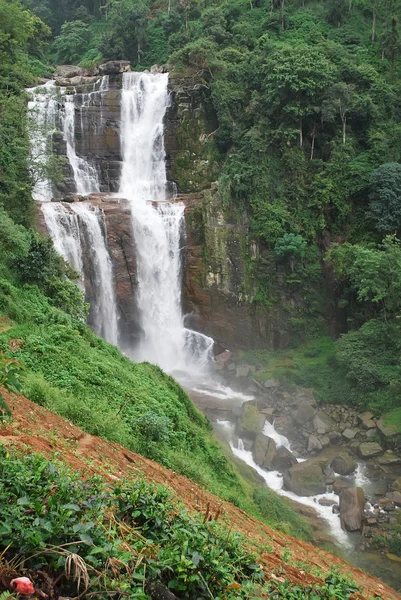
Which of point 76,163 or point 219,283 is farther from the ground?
point 76,163

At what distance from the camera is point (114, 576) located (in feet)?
9.61

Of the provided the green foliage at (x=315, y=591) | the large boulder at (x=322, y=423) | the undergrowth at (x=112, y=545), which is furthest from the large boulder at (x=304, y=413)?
the undergrowth at (x=112, y=545)

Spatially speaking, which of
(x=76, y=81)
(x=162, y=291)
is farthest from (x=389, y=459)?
(x=76, y=81)

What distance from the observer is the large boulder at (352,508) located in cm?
1302

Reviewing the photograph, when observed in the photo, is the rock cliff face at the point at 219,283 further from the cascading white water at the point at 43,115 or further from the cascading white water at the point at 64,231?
the cascading white water at the point at 43,115

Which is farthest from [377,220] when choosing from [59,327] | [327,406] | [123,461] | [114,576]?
[114,576]

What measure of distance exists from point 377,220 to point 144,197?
41.6 ft

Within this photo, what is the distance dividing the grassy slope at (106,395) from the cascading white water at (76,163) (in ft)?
49.3

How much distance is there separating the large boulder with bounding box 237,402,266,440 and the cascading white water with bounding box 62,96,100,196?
Answer: 50.7 ft

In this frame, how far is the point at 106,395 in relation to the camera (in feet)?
30.8

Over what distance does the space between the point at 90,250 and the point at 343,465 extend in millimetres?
13714

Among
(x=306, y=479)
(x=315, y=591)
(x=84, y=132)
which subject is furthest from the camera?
(x=84, y=132)

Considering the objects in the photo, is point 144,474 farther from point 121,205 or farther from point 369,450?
point 121,205

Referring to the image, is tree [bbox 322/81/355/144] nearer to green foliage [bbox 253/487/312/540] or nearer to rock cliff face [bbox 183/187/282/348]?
rock cliff face [bbox 183/187/282/348]
